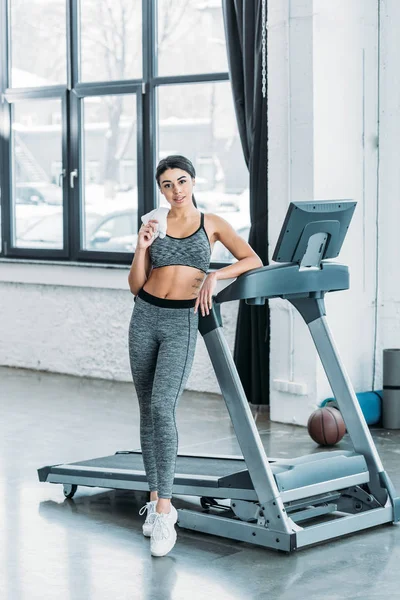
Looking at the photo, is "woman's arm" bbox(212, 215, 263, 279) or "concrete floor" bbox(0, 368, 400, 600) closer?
"concrete floor" bbox(0, 368, 400, 600)

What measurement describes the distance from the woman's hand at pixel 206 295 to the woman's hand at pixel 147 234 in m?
0.26

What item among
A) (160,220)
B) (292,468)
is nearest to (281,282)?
(160,220)

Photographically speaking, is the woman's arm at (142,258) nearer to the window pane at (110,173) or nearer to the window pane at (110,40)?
the window pane at (110,173)

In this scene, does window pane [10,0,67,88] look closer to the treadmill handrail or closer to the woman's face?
the woman's face

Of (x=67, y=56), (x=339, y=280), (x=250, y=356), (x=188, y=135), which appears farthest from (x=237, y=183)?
(x=339, y=280)

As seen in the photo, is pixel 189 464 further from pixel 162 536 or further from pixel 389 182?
pixel 389 182

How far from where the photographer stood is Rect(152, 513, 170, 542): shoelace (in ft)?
12.6

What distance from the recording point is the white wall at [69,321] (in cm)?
775

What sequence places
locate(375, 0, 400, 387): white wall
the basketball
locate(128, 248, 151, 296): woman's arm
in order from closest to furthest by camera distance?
locate(128, 248, 151, 296): woman's arm → the basketball → locate(375, 0, 400, 387): white wall

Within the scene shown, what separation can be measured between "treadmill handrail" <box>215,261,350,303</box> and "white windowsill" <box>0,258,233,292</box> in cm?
358

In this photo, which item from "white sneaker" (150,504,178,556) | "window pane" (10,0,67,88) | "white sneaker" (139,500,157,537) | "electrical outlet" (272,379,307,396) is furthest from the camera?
"window pane" (10,0,67,88)

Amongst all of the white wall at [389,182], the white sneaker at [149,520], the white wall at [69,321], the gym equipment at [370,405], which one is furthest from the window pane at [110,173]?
the white sneaker at [149,520]

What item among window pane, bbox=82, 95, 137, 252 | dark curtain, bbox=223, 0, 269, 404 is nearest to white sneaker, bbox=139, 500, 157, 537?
dark curtain, bbox=223, 0, 269, 404

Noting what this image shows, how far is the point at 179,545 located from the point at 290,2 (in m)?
3.41
